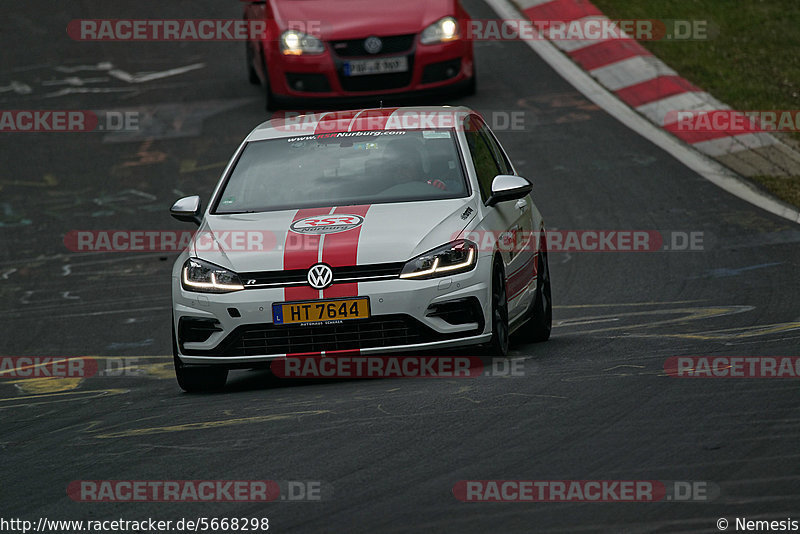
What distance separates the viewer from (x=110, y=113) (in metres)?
18.0

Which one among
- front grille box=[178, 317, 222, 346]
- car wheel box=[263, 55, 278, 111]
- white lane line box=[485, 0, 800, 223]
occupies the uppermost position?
front grille box=[178, 317, 222, 346]

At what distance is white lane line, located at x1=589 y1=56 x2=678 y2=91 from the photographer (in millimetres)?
17562

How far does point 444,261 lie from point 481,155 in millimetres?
1654

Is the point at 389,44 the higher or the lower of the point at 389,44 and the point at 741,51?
the higher

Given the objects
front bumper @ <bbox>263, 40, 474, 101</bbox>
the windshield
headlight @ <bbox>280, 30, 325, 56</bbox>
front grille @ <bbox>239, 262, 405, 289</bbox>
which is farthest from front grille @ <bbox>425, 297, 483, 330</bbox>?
headlight @ <bbox>280, 30, 325, 56</bbox>

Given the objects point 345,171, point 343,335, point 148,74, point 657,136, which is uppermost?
point 345,171

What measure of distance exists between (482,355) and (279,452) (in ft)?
7.73

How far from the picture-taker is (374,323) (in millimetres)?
7477

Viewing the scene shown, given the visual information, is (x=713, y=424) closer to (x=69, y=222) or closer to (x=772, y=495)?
(x=772, y=495)

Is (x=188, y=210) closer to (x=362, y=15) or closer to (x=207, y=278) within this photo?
(x=207, y=278)

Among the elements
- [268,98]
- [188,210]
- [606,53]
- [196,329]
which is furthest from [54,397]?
[606,53]

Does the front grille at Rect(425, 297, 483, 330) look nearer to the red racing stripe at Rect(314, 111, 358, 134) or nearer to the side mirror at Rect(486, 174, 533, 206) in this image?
the side mirror at Rect(486, 174, 533, 206)

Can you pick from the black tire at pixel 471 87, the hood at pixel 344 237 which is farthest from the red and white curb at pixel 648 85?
the hood at pixel 344 237

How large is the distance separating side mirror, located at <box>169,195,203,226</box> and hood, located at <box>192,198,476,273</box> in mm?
293
